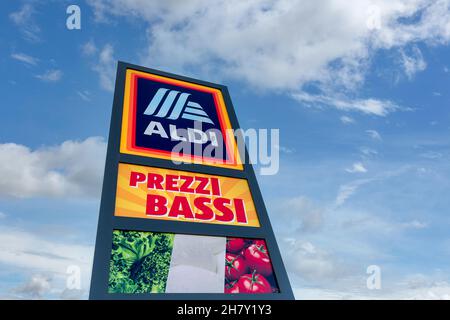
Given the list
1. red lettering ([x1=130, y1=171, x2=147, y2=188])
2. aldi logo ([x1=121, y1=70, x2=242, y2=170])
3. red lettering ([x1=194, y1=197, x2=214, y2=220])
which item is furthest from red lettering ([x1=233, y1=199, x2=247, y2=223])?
red lettering ([x1=130, y1=171, x2=147, y2=188])

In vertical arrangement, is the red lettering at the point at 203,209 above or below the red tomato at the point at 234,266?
above

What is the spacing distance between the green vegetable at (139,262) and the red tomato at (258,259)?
6.19ft

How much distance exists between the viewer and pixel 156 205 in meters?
9.47

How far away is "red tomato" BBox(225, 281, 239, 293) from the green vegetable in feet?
4.44

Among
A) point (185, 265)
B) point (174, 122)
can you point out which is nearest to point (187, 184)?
point (174, 122)

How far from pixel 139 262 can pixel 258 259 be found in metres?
2.82

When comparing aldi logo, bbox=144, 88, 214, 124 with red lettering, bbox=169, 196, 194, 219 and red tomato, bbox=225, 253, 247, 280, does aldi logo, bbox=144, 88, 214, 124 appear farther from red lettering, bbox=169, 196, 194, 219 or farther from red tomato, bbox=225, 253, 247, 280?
red tomato, bbox=225, 253, 247, 280

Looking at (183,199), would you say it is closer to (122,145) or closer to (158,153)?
(158,153)

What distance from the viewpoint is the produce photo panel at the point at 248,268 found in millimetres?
9000

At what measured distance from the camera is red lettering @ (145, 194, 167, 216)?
30.6ft

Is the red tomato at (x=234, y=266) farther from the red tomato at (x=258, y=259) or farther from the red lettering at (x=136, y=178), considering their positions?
the red lettering at (x=136, y=178)

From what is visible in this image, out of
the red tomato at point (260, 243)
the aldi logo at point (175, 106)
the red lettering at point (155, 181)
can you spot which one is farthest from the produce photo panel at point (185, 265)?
the aldi logo at point (175, 106)
